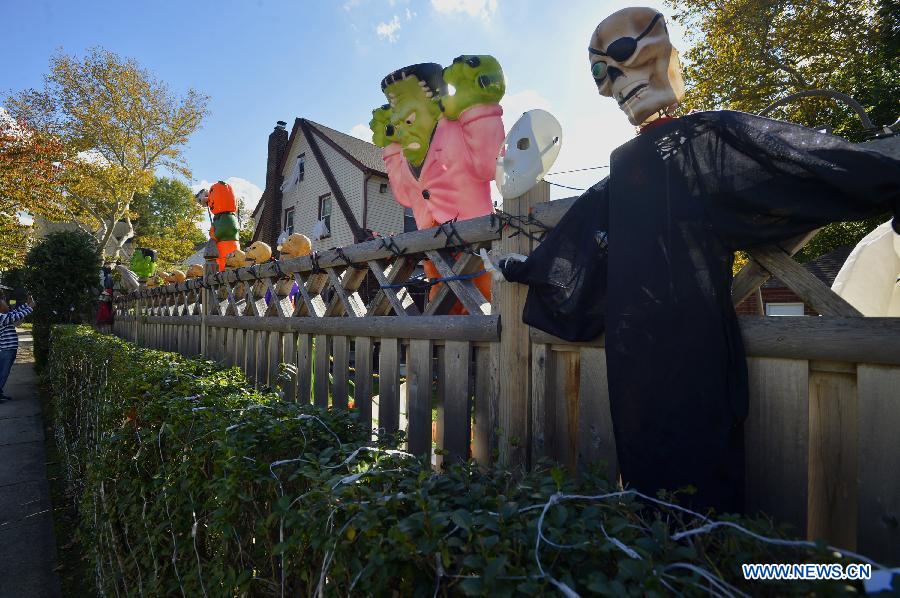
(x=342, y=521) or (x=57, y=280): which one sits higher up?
(x=57, y=280)

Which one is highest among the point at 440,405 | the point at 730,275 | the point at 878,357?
the point at 730,275

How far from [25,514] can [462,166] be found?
15.9 feet

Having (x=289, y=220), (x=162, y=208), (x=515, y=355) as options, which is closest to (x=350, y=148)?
(x=289, y=220)

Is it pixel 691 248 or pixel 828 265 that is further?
pixel 828 265

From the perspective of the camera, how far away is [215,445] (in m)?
1.97

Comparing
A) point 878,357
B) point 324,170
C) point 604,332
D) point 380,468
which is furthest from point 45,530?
point 324,170

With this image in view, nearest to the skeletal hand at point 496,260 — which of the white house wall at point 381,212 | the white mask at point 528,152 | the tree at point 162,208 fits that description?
the white mask at point 528,152

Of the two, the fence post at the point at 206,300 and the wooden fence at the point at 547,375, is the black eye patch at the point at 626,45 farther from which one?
the fence post at the point at 206,300

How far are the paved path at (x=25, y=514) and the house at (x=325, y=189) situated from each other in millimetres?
8811

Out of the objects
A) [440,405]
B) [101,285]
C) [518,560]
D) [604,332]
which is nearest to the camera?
[518,560]

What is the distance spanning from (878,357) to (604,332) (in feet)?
2.63

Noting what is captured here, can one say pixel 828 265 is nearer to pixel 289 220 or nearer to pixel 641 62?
pixel 641 62

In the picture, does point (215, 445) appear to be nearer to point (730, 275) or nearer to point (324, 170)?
point (730, 275)

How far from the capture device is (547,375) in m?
2.16
